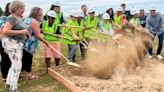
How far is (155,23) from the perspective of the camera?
11.4 metres

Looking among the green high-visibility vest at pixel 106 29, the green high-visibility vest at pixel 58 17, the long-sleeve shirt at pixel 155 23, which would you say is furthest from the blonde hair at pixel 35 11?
the long-sleeve shirt at pixel 155 23

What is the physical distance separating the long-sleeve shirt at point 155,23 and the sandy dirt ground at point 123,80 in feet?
6.42

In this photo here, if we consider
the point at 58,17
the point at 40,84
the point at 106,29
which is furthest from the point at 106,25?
the point at 40,84

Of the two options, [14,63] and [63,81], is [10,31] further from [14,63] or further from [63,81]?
[63,81]

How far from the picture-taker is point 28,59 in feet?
27.7

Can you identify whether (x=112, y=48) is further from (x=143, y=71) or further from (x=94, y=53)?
(x=143, y=71)

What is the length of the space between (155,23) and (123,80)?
4209 millimetres

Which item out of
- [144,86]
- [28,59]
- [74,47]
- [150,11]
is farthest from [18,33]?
[150,11]

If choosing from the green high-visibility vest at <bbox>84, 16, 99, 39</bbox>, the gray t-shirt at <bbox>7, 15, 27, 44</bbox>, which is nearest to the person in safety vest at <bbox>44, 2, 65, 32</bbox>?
the green high-visibility vest at <bbox>84, 16, 99, 39</bbox>

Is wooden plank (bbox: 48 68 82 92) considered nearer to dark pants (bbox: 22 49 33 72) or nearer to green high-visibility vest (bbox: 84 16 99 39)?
dark pants (bbox: 22 49 33 72)

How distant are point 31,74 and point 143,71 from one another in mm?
2972

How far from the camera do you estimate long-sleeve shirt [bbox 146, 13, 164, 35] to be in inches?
448

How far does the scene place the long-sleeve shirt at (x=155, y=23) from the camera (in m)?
11.4

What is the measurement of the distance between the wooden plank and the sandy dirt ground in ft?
0.35
